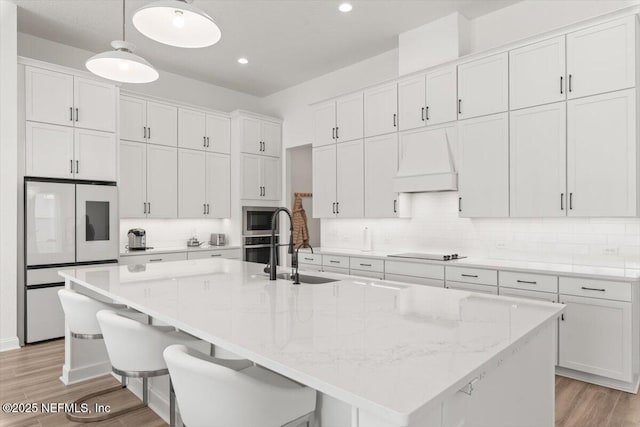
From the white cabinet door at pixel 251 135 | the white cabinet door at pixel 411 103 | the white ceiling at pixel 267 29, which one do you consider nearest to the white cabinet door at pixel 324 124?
the white ceiling at pixel 267 29

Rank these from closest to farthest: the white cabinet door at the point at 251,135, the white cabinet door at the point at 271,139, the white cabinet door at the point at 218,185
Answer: the white cabinet door at the point at 218,185 < the white cabinet door at the point at 251,135 < the white cabinet door at the point at 271,139

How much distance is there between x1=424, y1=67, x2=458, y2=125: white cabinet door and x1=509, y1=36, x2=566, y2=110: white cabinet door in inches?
22.4

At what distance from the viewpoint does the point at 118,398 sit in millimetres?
2822

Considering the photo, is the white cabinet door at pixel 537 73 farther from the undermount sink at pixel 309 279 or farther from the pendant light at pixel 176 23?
the pendant light at pixel 176 23

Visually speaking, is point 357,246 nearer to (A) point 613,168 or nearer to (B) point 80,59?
(A) point 613,168

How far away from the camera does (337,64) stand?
5668mm

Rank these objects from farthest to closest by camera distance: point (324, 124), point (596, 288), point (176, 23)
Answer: point (324, 124) < point (596, 288) < point (176, 23)

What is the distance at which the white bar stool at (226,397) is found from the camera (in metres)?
1.24

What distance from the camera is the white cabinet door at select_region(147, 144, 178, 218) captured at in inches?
214

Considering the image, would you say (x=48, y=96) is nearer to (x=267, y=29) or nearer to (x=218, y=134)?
(x=218, y=134)

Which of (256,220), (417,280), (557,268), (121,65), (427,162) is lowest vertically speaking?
(417,280)

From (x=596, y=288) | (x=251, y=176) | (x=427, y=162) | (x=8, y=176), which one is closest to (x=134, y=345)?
(x=596, y=288)

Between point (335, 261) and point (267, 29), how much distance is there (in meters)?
2.84

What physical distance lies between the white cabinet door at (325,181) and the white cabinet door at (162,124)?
203 centimetres
